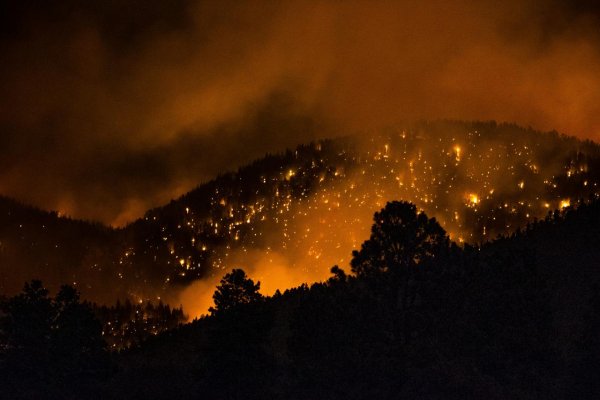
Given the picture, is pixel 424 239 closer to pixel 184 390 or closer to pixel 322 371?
pixel 322 371

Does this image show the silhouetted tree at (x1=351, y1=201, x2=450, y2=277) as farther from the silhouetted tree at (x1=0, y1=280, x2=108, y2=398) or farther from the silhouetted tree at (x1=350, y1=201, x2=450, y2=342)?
the silhouetted tree at (x1=0, y1=280, x2=108, y2=398)

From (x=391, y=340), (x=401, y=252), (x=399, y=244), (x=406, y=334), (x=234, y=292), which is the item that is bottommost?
(x=391, y=340)

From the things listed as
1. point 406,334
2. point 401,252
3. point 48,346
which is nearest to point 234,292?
point 401,252

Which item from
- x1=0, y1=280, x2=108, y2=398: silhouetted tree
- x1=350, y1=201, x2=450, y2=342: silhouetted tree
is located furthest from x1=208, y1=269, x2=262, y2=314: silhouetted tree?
x1=0, y1=280, x2=108, y2=398: silhouetted tree

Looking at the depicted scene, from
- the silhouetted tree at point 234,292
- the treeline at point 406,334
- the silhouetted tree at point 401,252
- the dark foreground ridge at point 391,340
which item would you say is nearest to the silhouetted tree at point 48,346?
the dark foreground ridge at point 391,340

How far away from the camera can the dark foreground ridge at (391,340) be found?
62.2 metres

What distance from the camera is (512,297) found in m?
67.9

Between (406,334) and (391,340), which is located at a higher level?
(406,334)

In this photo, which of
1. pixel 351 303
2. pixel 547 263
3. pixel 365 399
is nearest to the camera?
pixel 365 399

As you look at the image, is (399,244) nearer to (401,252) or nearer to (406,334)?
(401,252)

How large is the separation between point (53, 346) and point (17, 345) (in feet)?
9.59

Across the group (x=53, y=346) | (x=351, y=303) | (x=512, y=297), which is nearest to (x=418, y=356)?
(x=351, y=303)

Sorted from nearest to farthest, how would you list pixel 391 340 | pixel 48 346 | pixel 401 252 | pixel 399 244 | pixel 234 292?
pixel 391 340 → pixel 401 252 → pixel 399 244 → pixel 234 292 → pixel 48 346

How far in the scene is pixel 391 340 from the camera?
63188 millimetres
